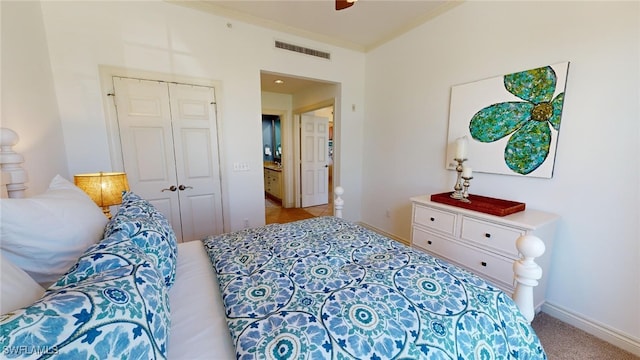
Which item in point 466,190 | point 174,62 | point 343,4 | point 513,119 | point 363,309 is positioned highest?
point 343,4

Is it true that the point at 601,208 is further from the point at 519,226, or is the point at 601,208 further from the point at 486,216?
the point at 486,216

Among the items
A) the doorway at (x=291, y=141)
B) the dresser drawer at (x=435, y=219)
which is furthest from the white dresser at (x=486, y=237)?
the doorway at (x=291, y=141)

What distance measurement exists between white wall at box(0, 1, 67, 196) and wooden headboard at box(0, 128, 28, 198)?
9.4 inches

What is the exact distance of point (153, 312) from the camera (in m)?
0.74

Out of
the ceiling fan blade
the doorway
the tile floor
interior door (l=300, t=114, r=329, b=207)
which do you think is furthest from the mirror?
the ceiling fan blade

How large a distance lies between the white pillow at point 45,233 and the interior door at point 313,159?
4.27m

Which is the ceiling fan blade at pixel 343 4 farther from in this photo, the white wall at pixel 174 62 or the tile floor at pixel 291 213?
the tile floor at pixel 291 213

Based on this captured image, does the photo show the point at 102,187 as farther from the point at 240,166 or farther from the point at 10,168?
the point at 240,166

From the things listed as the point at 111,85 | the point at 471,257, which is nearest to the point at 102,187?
the point at 111,85

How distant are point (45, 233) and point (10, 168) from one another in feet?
2.42

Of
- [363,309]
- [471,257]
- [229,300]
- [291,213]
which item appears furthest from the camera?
[291,213]

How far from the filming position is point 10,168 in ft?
4.38

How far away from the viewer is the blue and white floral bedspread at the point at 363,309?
792 mm

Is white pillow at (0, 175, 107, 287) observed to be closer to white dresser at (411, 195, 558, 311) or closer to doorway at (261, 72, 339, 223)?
white dresser at (411, 195, 558, 311)
